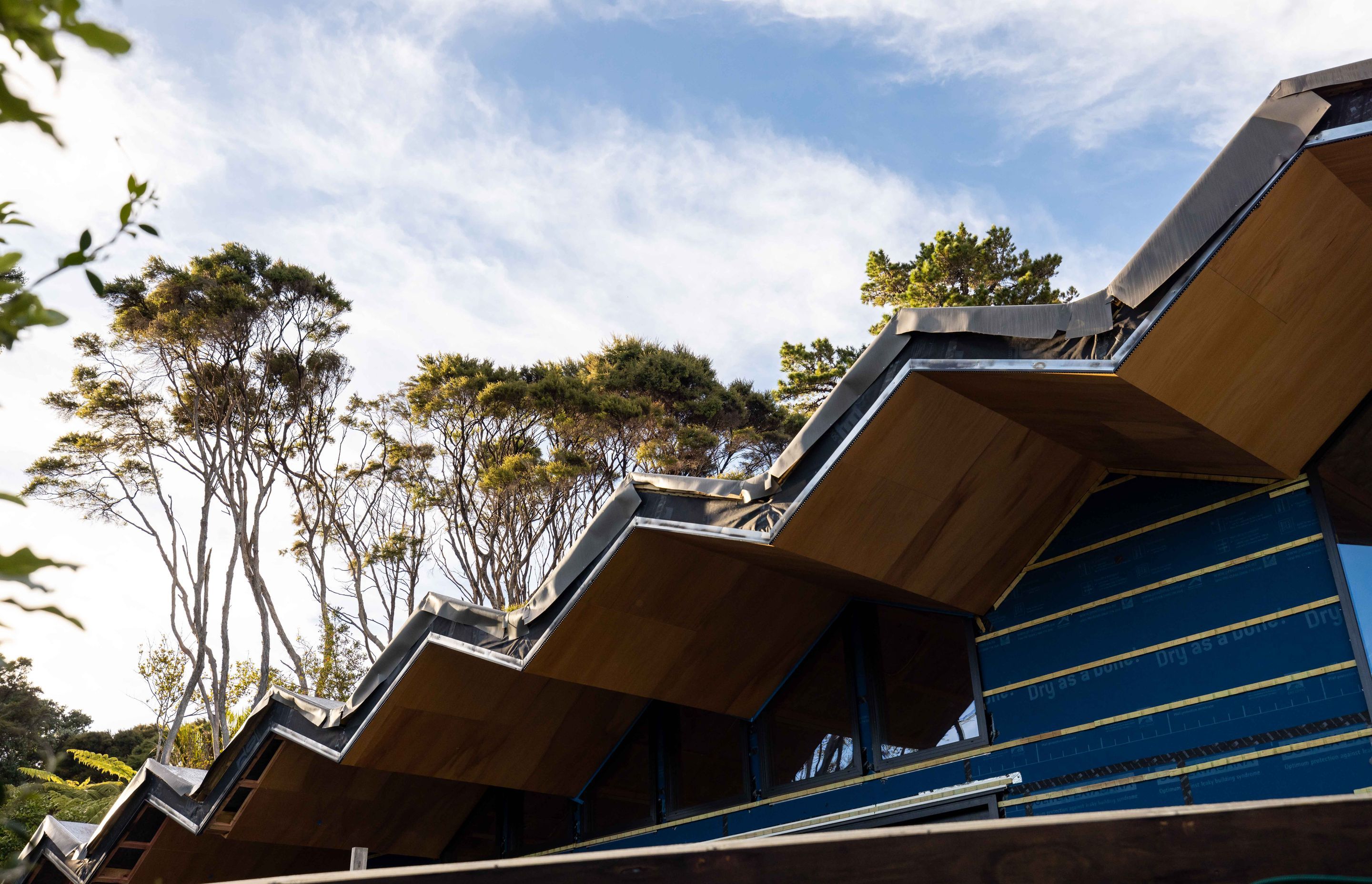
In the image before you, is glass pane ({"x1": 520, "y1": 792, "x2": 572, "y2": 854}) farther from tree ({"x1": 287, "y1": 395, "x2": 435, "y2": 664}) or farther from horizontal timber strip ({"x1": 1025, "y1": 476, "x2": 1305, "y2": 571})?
tree ({"x1": 287, "y1": 395, "x2": 435, "y2": 664})

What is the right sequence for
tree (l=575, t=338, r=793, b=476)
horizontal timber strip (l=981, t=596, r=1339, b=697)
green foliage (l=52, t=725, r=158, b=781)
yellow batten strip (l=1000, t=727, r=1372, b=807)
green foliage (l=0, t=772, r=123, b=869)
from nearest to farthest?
1. yellow batten strip (l=1000, t=727, r=1372, b=807)
2. horizontal timber strip (l=981, t=596, r=1339, b=697)
3. green foliage (l=0, t=772, r=123, b=869)
4. tree (l=575, t=338, r=793, b=476)
5. green foliage (l=52, t=725, r=158, b=781)

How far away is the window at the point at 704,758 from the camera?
6.70 m

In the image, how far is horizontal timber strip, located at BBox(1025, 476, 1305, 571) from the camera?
4645 millimetres

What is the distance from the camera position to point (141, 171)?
1051 mm

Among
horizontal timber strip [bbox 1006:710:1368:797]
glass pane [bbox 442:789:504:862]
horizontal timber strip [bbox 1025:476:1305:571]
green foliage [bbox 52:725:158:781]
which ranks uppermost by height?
green foliage [bbox 52:725:158:781]

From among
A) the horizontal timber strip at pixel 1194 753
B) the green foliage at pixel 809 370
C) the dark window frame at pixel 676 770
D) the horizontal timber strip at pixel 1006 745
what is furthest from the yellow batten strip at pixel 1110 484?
the green foliage at pixel 809 370

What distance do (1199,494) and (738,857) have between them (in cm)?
424

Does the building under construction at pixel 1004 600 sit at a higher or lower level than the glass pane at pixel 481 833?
higher

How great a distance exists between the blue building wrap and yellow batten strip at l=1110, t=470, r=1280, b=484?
0.07ft

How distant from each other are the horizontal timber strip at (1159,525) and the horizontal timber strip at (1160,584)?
0.26 m

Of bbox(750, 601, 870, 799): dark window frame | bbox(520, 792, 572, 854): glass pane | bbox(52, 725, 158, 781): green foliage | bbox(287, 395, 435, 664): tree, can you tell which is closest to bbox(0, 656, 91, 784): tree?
bbox(52, 725, 158, 781): green foliage

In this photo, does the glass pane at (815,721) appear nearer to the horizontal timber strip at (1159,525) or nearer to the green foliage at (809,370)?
the horizontal timber strip at (1159,525)

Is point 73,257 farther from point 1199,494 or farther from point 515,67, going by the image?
point 515,67

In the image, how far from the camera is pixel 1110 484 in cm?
531
